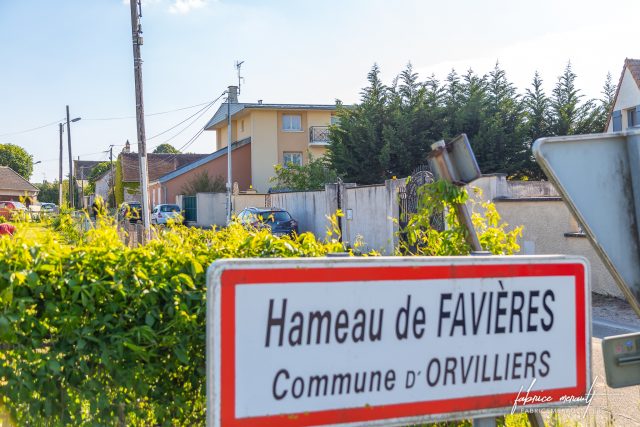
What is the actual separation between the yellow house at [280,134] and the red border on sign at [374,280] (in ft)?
135

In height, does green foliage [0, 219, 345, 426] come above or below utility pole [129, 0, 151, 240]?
below

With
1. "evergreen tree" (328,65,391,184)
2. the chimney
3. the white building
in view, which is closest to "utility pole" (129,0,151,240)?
"evergreen tree" (328,65,391,184)

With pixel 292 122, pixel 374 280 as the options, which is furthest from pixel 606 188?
pixel 292 122

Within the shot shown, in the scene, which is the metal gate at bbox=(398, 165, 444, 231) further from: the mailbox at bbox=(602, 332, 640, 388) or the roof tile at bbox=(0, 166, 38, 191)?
the roof tile at bbox=(0, 166, 38, 191)

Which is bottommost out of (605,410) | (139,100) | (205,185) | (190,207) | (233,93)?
(605,410)

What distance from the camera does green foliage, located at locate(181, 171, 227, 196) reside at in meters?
43.6

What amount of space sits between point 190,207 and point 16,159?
73.5m

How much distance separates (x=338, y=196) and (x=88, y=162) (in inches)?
4837


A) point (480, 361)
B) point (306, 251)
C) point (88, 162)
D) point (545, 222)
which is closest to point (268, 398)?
point (480, 361)

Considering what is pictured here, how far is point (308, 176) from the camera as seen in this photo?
3512cm

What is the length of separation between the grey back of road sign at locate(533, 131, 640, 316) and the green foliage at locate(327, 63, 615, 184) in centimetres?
2854

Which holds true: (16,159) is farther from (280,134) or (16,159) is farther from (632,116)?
(632,116)

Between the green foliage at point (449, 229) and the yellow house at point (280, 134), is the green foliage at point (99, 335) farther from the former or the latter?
the yellow house at point (280, 134)

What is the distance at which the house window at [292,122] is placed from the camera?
44750 mm
